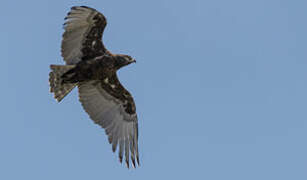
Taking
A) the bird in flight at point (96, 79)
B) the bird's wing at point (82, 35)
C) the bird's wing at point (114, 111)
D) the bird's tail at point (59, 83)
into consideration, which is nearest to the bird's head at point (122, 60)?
the bird in flight at point (96, 79)

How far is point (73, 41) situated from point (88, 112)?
7.33 feet

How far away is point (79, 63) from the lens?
57.6 feet

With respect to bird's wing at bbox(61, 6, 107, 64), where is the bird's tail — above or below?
below

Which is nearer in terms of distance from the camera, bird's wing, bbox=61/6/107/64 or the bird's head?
bird's wing, bbox=61/6/107/64

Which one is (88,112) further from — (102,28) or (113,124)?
(102,28)

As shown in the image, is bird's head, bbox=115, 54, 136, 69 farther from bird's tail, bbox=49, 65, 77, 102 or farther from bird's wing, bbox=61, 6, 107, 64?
bird's tail, bbox=49, 65, 77, 102

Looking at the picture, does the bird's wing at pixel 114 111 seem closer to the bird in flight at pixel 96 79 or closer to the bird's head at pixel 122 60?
the bird in flight at pixel 96 79

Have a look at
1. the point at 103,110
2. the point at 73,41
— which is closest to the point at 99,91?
the point at 103,110

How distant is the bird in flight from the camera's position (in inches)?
676

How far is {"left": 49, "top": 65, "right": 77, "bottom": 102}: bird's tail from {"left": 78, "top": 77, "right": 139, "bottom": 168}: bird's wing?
0.59 meters

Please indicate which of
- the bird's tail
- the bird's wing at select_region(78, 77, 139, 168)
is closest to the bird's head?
the bird's wing at select_region(78, 77, 139, 168)

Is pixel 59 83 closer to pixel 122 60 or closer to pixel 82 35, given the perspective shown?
pixel 82 35

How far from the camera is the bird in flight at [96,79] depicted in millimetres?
17172

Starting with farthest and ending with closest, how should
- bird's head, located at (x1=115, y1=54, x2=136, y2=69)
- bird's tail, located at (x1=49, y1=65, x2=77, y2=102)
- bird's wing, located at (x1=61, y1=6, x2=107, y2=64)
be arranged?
bird's head, located at (x1=115, y1=54, x2=136, y2=69), bird's tail, located at (x1=49, y1=65, x2=77, y2=102), bird's wing, located at (x1=61, y1=6, x2=107, y2=64)
